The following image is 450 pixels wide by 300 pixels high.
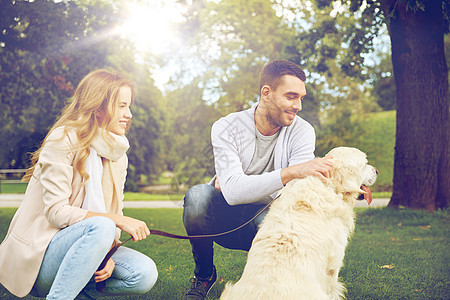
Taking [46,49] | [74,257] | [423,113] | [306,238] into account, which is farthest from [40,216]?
[46,49]

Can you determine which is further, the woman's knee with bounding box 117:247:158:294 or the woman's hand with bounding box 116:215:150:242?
the woman's knee with bounding box 117:247:158:294

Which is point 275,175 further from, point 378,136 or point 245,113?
point 378,136

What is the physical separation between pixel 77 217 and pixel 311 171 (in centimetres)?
166

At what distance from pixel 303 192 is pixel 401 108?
23.5 feet

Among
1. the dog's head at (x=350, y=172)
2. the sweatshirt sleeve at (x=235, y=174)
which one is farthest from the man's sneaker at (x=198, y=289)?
the dog's head at (x=350, y=172)

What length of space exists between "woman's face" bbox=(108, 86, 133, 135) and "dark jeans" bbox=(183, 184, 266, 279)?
96 cm

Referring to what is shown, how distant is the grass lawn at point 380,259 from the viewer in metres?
4.04

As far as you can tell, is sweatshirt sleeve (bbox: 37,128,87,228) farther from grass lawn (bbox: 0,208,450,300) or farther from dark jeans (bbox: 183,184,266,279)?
grass lawn (bbox: 0,208,450,300)

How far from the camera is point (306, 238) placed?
2.60 m

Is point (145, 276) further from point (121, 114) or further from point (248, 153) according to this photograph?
point (248, 153)

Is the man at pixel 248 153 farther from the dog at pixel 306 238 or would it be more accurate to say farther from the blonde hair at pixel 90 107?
the blonde hair at pixel 90 107

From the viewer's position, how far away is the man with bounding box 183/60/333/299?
3.60 m

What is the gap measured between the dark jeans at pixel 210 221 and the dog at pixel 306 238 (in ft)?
2.57

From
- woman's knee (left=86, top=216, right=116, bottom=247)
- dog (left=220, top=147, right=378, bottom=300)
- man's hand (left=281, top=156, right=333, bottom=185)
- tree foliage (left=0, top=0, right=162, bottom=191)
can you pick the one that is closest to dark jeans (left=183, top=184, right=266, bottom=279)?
man's hand (left=281, top=156, right=333, bottom=185)
